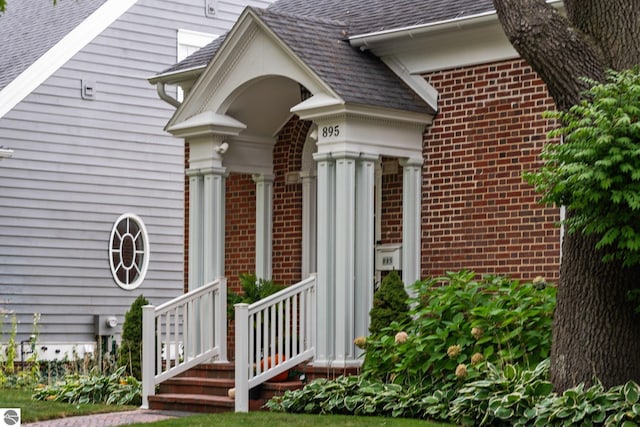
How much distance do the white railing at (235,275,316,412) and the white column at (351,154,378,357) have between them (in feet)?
1.84

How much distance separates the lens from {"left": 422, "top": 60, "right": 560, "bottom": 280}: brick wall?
13242mm

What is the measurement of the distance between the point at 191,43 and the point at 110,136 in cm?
249

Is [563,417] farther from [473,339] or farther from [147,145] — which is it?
[147,145]

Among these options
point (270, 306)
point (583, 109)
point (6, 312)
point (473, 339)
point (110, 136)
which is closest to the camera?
point (583, 109)

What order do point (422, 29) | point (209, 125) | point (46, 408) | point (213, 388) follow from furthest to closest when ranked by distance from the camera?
point (209, 125) → point (213, 388) → point (46, 408) → point (422, 29)

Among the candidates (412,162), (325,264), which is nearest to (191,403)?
(325,264)

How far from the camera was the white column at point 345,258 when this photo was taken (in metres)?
13.3

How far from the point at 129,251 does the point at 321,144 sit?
8.90m

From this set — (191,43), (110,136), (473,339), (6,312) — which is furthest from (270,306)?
(191,43)

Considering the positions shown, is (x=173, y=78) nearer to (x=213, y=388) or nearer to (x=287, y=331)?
(x=213, y=388)

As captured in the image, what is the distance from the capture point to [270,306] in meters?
14.0

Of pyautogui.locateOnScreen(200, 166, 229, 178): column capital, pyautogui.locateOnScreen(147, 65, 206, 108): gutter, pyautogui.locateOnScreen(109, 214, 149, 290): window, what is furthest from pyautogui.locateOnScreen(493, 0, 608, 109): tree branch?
pyautogui.locateOnScreen(109, 214, 149, 290): window

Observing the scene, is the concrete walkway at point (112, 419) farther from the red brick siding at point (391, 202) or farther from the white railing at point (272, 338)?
the red brick siding at point (391, 202)

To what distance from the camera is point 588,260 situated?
10547 millimetres
